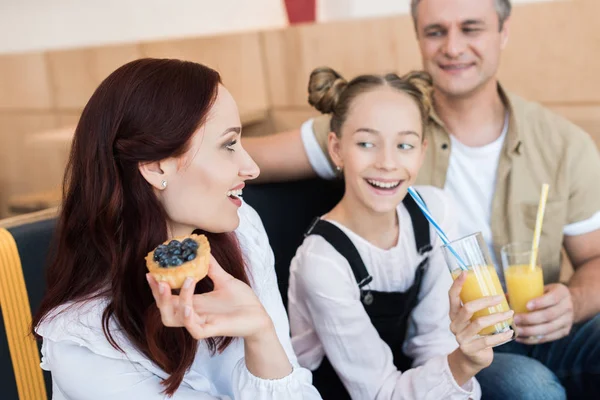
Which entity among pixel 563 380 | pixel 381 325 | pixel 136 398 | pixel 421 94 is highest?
pixel 421 94

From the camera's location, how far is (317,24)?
2.92 metres

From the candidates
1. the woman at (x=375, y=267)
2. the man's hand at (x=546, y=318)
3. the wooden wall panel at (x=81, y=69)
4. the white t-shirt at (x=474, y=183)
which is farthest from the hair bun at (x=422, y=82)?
the wooden wall panel at (x=81, y=69)

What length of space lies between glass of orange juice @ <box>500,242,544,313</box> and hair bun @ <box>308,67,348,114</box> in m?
0.53

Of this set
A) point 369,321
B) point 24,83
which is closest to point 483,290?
point 369,321

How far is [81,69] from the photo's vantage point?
381 centimetres

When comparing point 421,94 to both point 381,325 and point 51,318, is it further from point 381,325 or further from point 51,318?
point 51,318

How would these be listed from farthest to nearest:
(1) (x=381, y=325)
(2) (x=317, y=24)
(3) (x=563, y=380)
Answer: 1. (2) (x=317, y=24)
2. (3) (x=563, y=380)
3. (1) (x=381, y=325)

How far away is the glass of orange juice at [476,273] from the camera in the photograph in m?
1.22

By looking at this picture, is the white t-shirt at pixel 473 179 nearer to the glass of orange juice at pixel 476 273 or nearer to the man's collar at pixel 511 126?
the man's collar at pixel 511 126

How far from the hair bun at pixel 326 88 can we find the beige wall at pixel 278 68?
1105mm

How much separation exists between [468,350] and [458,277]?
126 mm

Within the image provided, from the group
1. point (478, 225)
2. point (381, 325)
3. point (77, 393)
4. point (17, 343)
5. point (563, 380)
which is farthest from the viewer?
point (478, 225)

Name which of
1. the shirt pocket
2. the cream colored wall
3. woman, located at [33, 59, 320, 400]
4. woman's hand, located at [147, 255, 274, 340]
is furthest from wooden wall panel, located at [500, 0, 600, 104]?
woman's hand, located at [147, 255, 274, 340]

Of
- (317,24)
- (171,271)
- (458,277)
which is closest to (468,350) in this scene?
(458,277)
